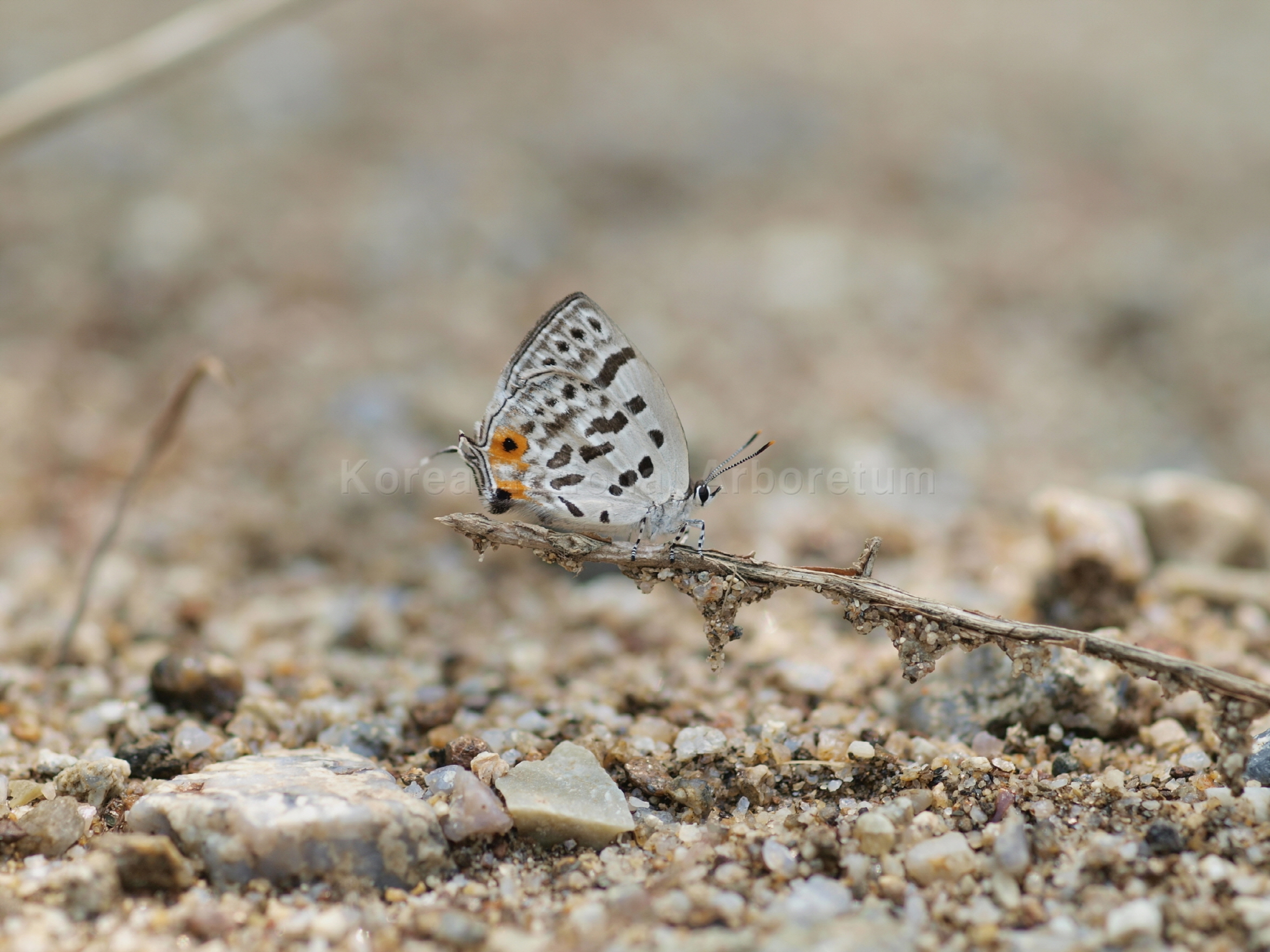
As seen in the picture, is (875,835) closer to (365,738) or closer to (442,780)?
(442,780)

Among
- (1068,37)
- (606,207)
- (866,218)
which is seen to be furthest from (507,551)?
(1068,37)

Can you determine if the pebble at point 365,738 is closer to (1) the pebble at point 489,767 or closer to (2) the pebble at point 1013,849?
(1) the pebble at point 489,767

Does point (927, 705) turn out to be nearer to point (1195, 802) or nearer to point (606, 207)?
point (1195, 802)

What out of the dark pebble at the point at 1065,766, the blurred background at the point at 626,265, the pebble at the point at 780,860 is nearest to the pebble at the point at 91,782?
the blurred background at the point at 626,265

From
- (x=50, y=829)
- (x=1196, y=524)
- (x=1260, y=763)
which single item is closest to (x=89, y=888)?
(x=50, y=829)

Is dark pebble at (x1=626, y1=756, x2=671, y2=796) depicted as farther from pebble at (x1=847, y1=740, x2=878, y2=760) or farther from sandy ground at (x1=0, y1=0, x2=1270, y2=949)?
pebble at (x1=847, y1=740, x2=878, y2=760)
